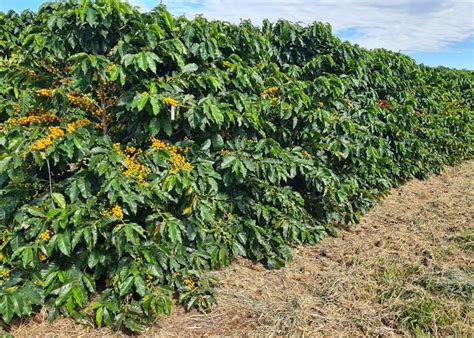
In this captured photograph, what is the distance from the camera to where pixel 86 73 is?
2.57 meters

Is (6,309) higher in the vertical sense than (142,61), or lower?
lower

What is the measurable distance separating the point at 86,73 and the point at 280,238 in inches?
74.1

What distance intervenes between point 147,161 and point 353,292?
1.66 m

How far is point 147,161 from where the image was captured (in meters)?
2.60

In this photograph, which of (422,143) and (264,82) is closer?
(264,82)

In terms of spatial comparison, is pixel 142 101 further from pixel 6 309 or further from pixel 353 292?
pixel 353 292

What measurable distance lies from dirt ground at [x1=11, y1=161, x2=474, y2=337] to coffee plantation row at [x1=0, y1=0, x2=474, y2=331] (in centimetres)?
12

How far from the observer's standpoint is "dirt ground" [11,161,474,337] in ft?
7.88

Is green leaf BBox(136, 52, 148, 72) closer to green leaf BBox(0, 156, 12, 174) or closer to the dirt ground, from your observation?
green leaf BBox(0, 156, 12, 174)

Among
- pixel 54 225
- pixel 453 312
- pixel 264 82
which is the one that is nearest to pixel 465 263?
pixel 453 312

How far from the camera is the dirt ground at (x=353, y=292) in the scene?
2400 millimetres

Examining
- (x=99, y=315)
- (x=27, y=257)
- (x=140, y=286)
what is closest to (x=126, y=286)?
(x=140, y=286)

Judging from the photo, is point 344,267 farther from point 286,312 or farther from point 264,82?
point 264,82

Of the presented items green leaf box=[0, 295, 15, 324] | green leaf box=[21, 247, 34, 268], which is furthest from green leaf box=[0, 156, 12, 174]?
green leaf box=[0, 295, 15, 324]
